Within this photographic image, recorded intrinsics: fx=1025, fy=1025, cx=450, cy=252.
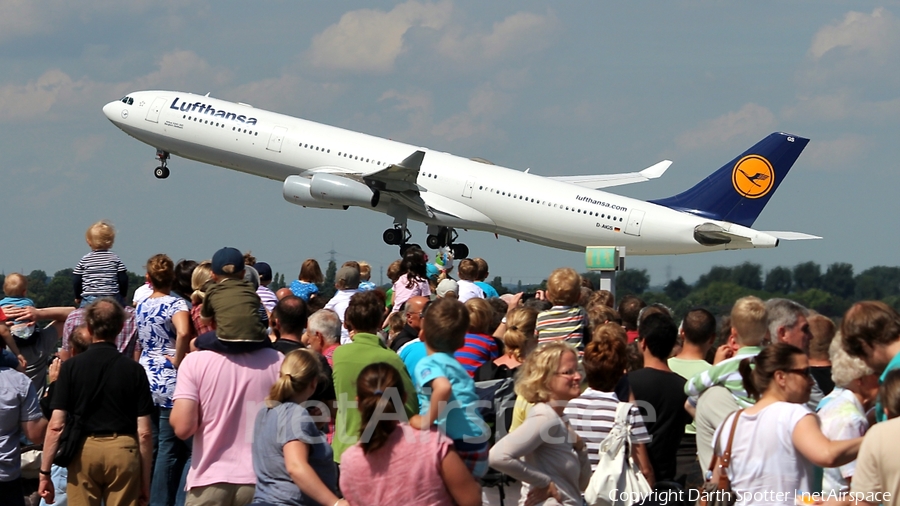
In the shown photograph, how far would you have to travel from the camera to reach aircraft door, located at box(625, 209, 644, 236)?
31500 mm

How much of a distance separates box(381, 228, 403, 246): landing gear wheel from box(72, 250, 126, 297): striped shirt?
23.6m

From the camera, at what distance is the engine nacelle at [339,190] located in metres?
32.5

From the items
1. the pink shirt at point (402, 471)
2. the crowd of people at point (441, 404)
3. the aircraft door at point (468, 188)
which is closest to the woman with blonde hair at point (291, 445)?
the crowd of people at point (441, 404)

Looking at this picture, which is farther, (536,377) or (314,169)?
(314,169)

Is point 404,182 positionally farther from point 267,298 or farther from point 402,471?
point 402,471

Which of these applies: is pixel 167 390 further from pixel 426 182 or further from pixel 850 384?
pixel 426 182

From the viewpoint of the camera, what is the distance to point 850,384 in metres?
7.07

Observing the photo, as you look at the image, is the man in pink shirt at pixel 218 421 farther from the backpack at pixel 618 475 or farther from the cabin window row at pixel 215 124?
the cabin window row at pixel 215 124

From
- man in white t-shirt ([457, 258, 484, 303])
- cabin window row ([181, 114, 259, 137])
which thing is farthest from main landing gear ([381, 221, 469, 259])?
man in white t-shirt ([457, 258, 484, 303])

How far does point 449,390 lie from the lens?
6945 millimetres

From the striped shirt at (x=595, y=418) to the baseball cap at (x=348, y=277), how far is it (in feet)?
20.9

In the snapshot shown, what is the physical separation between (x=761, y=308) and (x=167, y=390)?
5.50m

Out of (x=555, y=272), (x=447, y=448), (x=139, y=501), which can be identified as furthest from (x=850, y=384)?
(x=139, y=501)

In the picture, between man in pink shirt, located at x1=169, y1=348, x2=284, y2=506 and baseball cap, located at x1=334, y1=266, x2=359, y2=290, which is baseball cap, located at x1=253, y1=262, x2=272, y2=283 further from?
man in pink shirt, located at x1=169, y1=348, x2=284, y2=506
